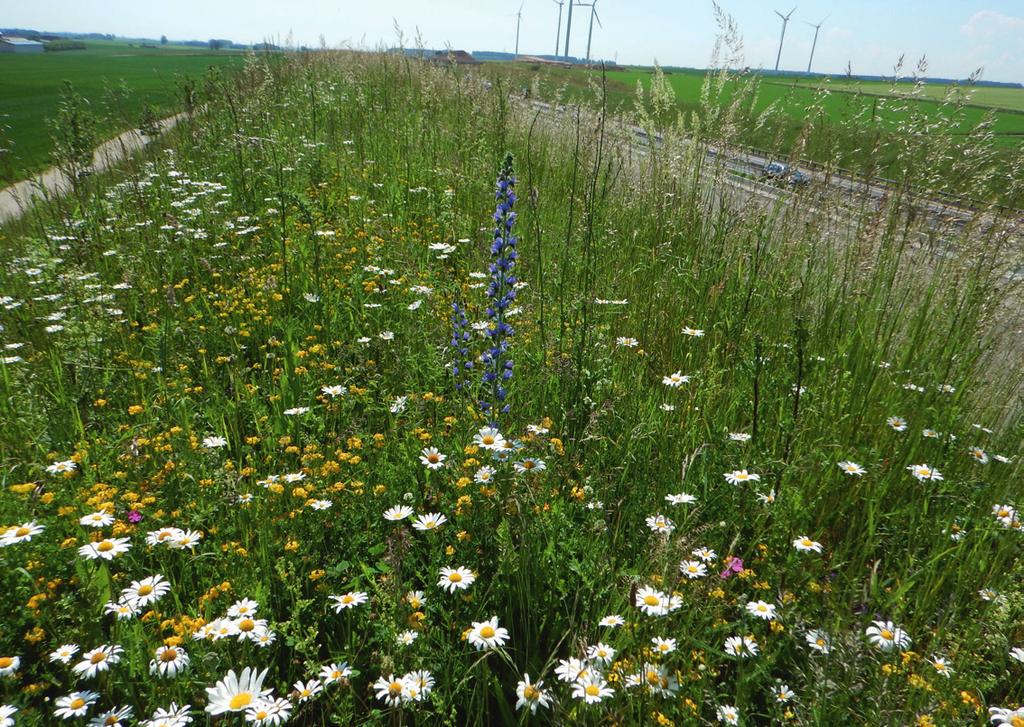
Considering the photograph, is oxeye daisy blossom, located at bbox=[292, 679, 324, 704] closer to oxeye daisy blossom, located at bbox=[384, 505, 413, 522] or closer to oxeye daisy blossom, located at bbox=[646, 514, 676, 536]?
oxeye daisy blossom, located at bbox=[384, 505, 413, 522]

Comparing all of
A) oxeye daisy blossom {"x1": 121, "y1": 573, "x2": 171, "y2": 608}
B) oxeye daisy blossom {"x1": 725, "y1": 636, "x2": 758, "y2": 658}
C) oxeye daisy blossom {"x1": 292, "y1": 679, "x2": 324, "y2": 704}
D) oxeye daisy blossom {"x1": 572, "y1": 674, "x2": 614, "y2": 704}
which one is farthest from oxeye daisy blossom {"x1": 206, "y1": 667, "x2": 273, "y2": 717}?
oxeye daisy blossom {"x1": 725, "y1": 636, "x2": 758, "y2": 658}

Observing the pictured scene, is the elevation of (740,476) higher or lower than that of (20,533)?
higher

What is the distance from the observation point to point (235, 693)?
1.37m

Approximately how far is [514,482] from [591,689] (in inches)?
28.2

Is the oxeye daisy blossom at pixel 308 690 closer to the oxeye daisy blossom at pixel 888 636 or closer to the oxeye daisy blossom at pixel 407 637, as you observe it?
the oxeye daisy blossom at pixel 407 637

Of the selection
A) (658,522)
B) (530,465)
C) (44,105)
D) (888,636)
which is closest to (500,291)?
(530,465)

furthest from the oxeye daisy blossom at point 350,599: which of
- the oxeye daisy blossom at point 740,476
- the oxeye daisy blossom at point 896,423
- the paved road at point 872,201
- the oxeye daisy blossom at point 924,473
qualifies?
the paved road at point 872,201

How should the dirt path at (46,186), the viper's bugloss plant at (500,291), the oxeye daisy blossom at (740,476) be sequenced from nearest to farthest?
the oxeye daisy blossom at (740,476), the viper's bugloss plant at (500,291), the dirt path at (46,186)

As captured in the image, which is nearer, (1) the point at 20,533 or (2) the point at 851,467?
(1) the point at 20,533

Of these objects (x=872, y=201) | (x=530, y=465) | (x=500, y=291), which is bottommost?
(x=530, y=465)

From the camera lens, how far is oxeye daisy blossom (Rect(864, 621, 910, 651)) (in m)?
1.58

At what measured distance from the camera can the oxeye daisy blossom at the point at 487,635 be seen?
1.52m

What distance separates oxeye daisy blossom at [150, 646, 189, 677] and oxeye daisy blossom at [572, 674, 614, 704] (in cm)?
102

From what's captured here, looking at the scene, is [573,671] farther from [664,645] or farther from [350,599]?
[350,599]
